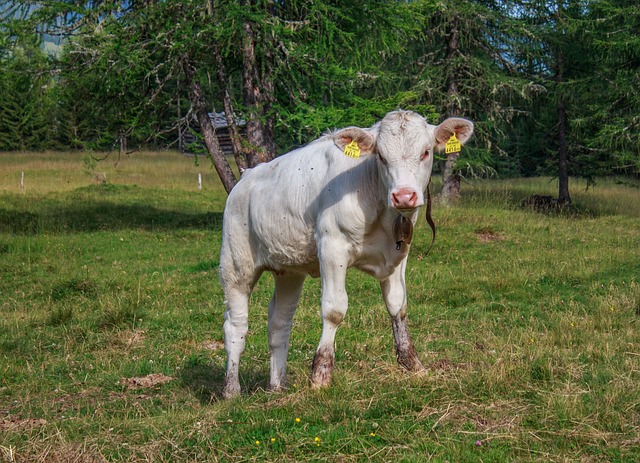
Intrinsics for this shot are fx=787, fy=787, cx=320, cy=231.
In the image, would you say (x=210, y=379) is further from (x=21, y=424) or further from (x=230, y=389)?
(x=21, y=424)

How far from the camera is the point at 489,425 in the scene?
17.0ft

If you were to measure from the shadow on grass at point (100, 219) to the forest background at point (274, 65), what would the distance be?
2.18 metres

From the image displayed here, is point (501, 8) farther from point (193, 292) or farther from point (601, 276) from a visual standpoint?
point (193, 292)


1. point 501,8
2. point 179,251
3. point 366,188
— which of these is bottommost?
point 179,251

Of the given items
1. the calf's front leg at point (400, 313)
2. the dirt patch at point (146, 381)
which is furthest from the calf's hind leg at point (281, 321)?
the dirt patch at point (146, 381)

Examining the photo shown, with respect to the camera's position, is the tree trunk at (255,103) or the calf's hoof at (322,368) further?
the tree trunk at (255,103)

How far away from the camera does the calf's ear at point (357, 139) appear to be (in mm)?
6199

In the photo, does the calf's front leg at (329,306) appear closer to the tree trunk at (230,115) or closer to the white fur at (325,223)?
the white fur at (325,223)

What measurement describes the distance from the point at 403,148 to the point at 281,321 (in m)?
2.37

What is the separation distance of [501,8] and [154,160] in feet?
88.8

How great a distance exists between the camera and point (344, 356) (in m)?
8.05

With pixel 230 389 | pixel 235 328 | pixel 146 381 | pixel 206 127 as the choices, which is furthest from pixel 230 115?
pixel 230 389

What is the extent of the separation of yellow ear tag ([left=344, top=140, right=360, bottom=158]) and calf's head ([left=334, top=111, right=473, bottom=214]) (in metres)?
0.03

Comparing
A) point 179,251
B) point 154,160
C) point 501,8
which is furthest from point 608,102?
point 154,160
